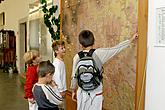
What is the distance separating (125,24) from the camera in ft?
12.7

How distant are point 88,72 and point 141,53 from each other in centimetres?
63

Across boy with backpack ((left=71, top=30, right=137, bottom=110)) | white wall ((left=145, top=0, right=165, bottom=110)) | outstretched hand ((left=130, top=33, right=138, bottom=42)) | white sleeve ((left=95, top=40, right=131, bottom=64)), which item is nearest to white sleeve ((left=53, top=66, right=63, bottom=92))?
boy with backpack ((left=71, top=30, right=137, bottom=110))

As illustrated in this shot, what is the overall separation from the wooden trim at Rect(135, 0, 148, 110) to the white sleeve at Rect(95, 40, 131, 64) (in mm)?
249

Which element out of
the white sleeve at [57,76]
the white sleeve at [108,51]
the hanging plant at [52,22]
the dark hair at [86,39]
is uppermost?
the hanging plant at [52,22]

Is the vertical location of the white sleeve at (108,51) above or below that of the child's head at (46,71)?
above

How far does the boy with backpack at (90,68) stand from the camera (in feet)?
12.1

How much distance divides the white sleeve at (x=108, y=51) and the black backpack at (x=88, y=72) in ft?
0.30

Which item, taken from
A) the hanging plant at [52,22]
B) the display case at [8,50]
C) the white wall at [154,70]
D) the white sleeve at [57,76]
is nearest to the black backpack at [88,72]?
the white wall at [154,70]

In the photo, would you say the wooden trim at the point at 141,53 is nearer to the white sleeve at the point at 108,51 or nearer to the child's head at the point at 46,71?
the white sleeve at the point at 108,51

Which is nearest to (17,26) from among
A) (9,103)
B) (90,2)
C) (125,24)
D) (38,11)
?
(38,11)

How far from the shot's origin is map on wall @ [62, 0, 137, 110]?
3754 millimetres

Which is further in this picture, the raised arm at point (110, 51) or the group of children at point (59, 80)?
the raised arm at point (110, 51)

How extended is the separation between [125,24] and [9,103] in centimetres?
505

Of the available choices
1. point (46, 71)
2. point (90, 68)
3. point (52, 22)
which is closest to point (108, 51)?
point (90, 68)
